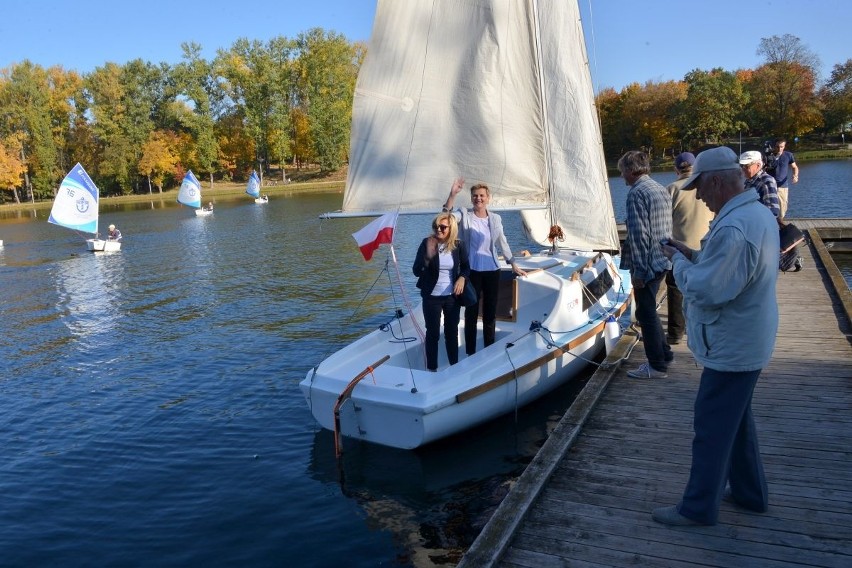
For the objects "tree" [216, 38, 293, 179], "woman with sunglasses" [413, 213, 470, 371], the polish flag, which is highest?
"tree" [216, 38, 293, 179]

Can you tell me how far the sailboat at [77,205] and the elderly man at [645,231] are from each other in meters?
28.8

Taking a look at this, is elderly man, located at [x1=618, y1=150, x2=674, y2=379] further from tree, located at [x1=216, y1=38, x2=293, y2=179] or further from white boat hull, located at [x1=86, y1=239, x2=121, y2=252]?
tree, located at [x1=216, y1=38, x2=293, y2=179]

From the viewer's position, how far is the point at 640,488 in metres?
4.77

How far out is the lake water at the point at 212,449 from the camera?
6.42 m

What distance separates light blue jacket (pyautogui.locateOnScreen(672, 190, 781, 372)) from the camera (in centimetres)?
345

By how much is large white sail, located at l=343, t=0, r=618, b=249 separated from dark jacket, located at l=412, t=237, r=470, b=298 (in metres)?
2.28

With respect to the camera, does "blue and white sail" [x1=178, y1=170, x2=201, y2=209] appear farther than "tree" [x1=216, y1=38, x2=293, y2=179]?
No

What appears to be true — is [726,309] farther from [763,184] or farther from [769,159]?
[769,159]

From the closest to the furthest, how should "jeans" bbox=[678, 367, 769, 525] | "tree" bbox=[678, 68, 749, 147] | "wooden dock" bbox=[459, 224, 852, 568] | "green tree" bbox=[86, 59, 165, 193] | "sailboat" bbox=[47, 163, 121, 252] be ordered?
"jeans" bbox=[678, 367, 769, 525], "wooden dock" bbox=[459, 224, 852, 568], "sailboat" bbox=[47, 163, 121, 252], "tree" bbox=[678, 68, 749, 147], "green tree" bbox=[86, 59, 165, 193]

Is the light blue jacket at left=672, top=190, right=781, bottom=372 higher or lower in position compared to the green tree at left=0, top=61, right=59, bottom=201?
lower

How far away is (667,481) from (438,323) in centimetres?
345

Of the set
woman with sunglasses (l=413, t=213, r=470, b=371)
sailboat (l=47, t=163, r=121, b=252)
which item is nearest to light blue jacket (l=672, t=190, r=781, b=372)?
woman with sunglasses (l=413, t=213, r=470, b=371)

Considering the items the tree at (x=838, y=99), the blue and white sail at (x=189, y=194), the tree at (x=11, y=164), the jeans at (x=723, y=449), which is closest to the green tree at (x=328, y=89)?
the blue and white sail at (x=189, y=194)

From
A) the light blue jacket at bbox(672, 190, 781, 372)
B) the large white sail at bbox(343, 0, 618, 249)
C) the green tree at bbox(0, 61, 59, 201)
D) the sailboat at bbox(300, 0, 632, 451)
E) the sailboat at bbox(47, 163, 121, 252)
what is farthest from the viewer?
the green tree at bbox(0, 61, 59, 201)
